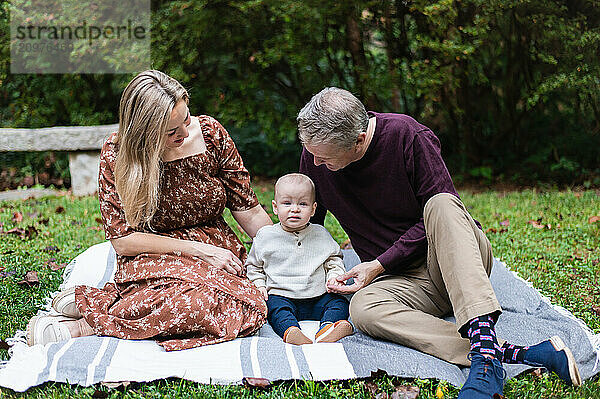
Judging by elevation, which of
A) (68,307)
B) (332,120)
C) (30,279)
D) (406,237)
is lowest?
(30,279)

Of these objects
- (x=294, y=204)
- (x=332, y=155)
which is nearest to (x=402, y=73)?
(x=294, y=204)

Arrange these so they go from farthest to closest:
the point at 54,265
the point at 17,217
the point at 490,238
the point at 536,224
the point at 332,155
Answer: the point at 17,217 < the point at 536,224 < the point at 490,238 < the point at 54,265 < the point at 332,155

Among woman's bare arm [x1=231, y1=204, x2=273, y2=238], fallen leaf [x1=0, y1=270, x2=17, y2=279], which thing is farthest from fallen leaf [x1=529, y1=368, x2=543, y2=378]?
fallen leaf [x1=0, y1=270, x2=17, y2=279]

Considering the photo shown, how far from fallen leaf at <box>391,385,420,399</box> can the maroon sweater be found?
673mm

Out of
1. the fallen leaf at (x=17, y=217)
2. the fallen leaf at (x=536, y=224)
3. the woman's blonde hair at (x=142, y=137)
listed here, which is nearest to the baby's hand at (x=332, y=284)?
the woman's blonde hair at (x=142, y=137)

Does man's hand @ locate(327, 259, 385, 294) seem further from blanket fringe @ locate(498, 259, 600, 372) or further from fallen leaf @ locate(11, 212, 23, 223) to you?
fallen leaf @ locate(11, 212, 23, 223)

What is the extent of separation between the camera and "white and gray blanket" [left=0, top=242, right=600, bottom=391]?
8.52 ft

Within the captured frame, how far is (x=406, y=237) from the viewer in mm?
3045

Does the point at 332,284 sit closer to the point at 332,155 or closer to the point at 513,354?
the point at 332,155

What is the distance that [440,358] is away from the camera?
274 cm

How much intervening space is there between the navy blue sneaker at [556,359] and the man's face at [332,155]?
1.13 meters

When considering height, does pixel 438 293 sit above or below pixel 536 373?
above

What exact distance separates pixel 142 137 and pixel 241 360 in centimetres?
109

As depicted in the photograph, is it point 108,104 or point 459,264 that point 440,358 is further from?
point 108,104
